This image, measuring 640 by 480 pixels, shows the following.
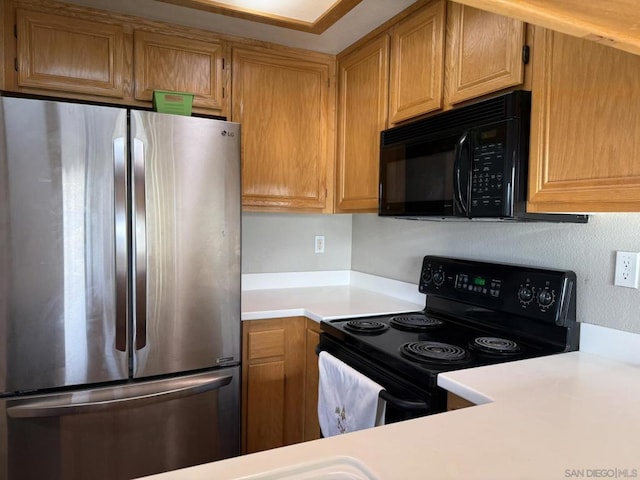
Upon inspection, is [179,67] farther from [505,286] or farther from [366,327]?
[505,286]

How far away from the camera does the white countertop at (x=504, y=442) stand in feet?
2.27

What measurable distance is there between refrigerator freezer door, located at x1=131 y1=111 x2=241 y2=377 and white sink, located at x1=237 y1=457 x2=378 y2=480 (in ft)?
3.77

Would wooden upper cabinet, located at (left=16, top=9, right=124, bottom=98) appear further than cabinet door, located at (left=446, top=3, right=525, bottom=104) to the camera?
Yes

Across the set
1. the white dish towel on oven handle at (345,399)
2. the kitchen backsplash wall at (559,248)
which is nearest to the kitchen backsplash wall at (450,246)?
the kitchen backsplash wall at (559,248)

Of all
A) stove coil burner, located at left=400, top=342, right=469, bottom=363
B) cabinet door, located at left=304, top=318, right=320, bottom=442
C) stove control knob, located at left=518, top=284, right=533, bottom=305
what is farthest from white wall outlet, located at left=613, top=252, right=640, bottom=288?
cabinet door, located at left=304, top=318, right=320, bottom=442

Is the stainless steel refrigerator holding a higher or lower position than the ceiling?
lower

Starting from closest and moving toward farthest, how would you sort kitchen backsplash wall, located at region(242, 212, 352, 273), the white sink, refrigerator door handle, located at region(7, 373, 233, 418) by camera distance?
the white sink → refrigerator door handle, located at region(7, 373, 233, 418) → kitchen backsplash wall, located at region(242, 212, 352, 273)

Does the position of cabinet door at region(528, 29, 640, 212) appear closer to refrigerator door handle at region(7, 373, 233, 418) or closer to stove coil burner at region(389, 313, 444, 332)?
stove coil burner at region(389, 313, 444, 332)

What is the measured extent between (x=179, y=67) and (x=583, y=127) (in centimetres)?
173

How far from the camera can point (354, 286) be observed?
107 inches

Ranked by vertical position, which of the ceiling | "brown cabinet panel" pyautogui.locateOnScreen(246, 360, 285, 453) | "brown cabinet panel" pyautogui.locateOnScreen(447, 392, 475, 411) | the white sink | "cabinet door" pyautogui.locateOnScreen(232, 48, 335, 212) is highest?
the ceiling

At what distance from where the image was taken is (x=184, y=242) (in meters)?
1.72

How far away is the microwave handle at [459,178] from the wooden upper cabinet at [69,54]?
1504 mm

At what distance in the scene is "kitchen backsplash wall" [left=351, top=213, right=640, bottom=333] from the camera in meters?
1.31
